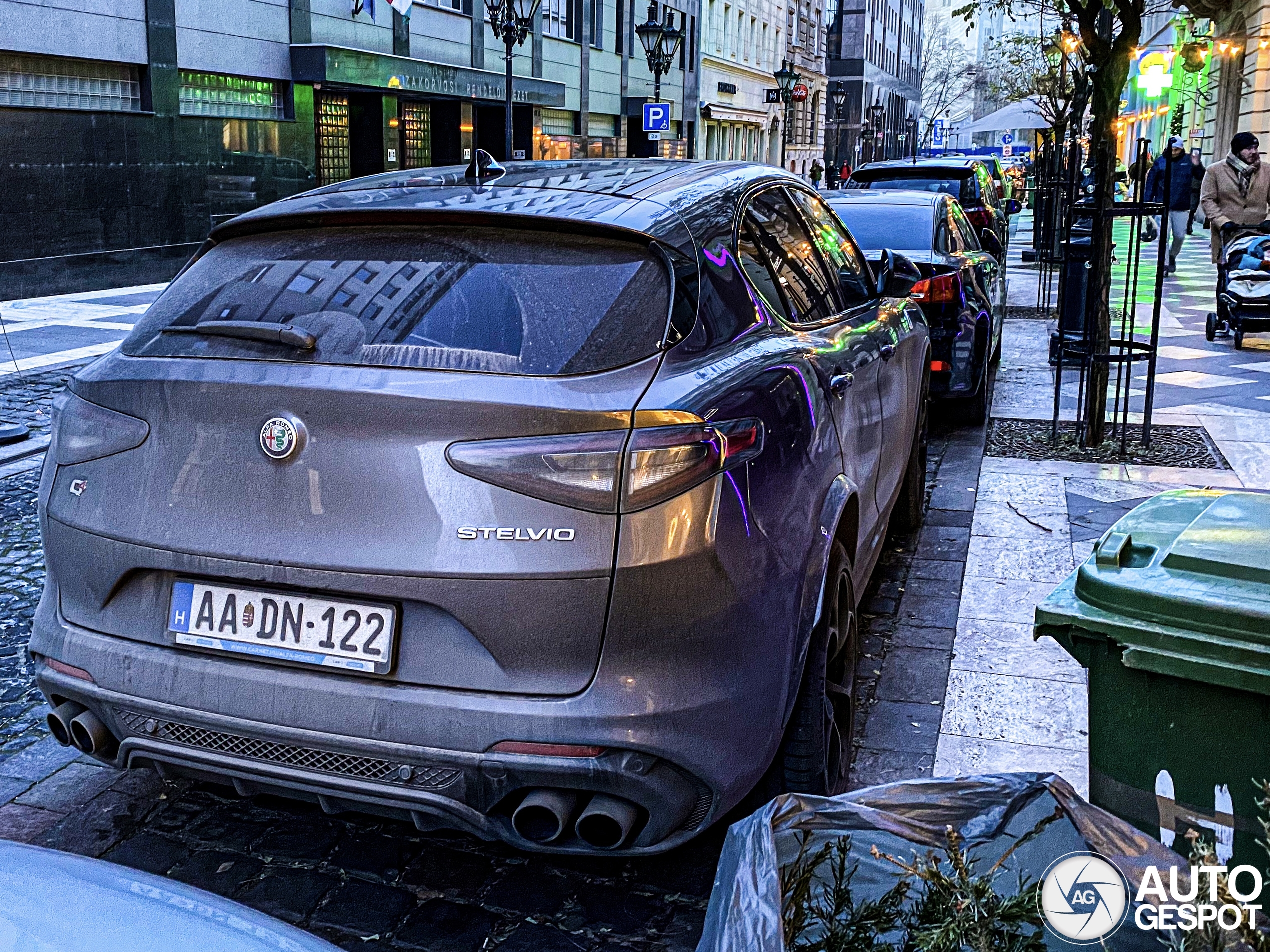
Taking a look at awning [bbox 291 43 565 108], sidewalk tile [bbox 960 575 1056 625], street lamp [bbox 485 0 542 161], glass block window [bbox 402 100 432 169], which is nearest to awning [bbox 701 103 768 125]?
awning [bbox 291 43 565 108]

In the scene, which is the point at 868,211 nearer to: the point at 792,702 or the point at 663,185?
the point at 663,185

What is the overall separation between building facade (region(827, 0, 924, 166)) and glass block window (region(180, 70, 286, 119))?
48821 mm

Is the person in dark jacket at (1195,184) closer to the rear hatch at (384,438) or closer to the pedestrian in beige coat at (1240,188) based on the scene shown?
the pedestrian in beige coat at (1240,188)

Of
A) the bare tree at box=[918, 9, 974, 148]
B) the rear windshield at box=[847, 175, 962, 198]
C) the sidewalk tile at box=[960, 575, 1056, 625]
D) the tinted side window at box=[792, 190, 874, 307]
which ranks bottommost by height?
the sidewalk tile at box=[960, 575, 1056, 625]

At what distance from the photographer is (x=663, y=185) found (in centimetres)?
342

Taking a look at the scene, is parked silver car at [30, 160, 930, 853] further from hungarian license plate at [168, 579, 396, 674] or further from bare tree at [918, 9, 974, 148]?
bare tree at [918, 9, 974, 148]

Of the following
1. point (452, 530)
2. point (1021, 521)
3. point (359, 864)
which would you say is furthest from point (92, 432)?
point (1021, 521)

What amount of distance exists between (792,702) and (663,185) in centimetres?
134

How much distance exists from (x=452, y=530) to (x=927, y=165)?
15579 mm

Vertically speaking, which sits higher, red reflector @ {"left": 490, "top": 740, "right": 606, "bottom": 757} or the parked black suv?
the parked black suv

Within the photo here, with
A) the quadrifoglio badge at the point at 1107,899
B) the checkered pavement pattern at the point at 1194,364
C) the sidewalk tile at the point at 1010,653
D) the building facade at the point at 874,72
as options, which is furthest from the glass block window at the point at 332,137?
the building facade at the point at 874,72

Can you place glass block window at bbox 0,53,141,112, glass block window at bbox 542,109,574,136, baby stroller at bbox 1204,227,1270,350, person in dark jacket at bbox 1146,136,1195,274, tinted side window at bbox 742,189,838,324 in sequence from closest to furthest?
1. tinted side window at bbox 742,189,838,324
2. baby stroller at bbox 1204,227,1270,350
3. glass block window at bbox 0,53,141,112
4. person in dark jacket at bbox 1146,136,1195,274
5. glass block window at bbox 542,109,574,136

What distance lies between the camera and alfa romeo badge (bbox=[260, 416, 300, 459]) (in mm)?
2654

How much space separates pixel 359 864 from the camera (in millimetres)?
3240
